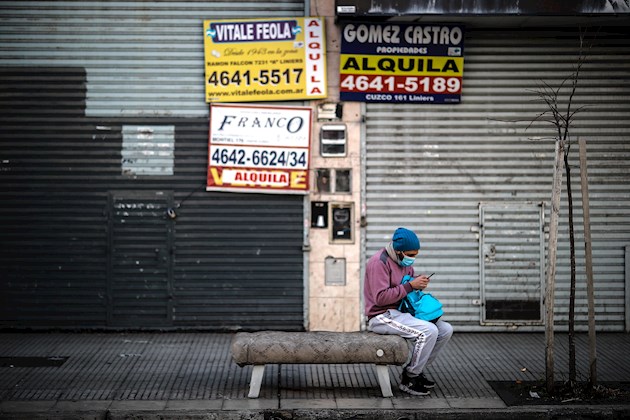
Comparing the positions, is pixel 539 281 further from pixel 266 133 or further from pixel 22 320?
pixel 22 320

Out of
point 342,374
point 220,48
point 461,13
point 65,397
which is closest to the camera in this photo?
point 65,397

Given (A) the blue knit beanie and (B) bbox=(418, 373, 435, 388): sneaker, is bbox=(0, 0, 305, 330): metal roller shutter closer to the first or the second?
(B) bbox=(418, 373, 435, 388): sneaker

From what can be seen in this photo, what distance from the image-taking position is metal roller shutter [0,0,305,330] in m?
11.2

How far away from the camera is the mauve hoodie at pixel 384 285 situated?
801cm

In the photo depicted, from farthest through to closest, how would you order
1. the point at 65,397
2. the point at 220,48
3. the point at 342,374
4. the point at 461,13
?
1. the point at 220,48
2. the point at 461,13
3. the point at 342,374
4. the point at 65,397

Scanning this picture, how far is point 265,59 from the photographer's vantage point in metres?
11.3

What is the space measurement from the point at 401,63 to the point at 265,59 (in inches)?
74.4

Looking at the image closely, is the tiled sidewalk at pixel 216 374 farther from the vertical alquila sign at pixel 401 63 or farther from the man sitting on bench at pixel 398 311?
the vertical alquila sign at pixel 401 63

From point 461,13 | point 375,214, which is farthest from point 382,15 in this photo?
point 375,214

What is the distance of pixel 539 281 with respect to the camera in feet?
37.3

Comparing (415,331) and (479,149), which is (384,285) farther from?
(479,149)

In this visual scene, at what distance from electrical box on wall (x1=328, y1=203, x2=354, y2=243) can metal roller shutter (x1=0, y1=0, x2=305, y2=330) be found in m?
0.49

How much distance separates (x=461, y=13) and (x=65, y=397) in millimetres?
6609

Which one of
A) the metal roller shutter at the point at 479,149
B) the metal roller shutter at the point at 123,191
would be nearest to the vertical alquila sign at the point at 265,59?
the metal roller shutter at the point at 123,191
